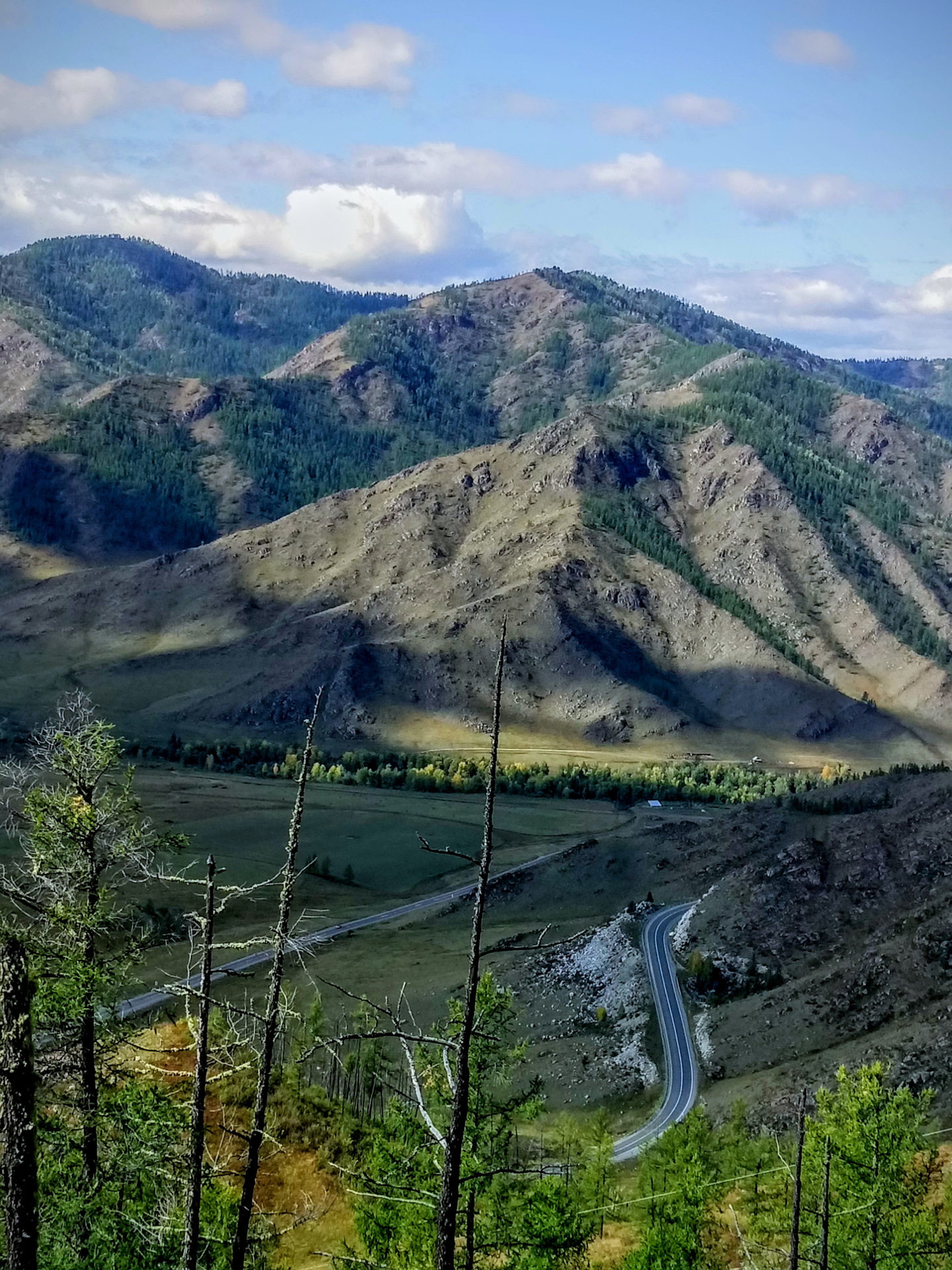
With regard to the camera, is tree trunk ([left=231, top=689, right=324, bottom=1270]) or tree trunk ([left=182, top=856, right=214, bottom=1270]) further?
tree trunk ([left=231, top=689, right=324, bottom=1270])

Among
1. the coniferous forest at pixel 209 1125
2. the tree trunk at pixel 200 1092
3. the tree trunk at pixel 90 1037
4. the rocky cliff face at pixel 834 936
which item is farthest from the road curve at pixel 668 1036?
the tree trunk at pixel 200 1092

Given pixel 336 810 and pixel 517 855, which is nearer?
pixel 517 855

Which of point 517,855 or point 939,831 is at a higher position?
point 939,831

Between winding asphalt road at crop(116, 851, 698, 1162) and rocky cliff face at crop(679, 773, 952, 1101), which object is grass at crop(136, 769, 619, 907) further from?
rocky cliff face at crop(679, 773, 952, 1101)

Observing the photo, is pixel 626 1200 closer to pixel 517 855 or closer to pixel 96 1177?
pixel 96 1177

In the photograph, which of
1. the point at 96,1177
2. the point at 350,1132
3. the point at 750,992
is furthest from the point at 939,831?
the point at 96,1177

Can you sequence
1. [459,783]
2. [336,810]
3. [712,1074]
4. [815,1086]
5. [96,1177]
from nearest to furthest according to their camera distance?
[96,1177] < [815,1086] < [712,1074] < [336,810] < [459,783]

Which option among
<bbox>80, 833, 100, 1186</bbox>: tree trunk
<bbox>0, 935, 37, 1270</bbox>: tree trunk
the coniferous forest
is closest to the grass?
the coniferous forest

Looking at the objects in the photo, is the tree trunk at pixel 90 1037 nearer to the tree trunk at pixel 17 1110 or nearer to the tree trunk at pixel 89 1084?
the tree trunk at pixel 89 1084
